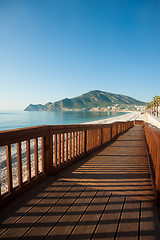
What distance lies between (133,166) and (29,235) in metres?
3.22

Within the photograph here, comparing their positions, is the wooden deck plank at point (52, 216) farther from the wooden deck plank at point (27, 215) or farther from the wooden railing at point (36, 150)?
the wooden railing at point (36, 150)

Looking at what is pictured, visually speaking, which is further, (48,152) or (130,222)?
(48,152)

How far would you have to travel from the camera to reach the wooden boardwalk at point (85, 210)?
1580 millimetres

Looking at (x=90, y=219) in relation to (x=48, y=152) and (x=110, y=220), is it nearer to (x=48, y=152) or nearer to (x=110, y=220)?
(x=110, y=220)

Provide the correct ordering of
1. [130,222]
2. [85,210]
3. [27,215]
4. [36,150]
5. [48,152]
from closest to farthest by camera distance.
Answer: [130,222] → [27,215] → [85,210] → [36,150] → [48,152]

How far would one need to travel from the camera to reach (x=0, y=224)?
1.70m

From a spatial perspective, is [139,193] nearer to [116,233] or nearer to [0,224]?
[116,233]

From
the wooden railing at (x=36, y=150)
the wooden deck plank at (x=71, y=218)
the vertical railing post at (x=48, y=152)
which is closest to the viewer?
the wooden deck plank at (x=71, y=218)

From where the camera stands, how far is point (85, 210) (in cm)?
197

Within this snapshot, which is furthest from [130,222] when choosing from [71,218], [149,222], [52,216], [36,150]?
[36,150]

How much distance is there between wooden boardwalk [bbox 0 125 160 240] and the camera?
5.18 feet

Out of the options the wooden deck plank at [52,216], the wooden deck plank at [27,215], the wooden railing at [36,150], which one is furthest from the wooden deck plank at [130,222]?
the wooden railing at [36,150]

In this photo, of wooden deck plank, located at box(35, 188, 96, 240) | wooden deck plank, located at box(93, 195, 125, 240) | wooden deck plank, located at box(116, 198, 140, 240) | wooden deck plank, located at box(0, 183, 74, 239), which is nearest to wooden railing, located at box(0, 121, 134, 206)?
wooden deck plank, located at box(0, 183, 74, 239)

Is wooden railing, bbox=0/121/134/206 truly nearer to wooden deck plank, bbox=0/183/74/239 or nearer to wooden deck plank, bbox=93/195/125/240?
wooden deck plank, bbox=0/183/74/239
